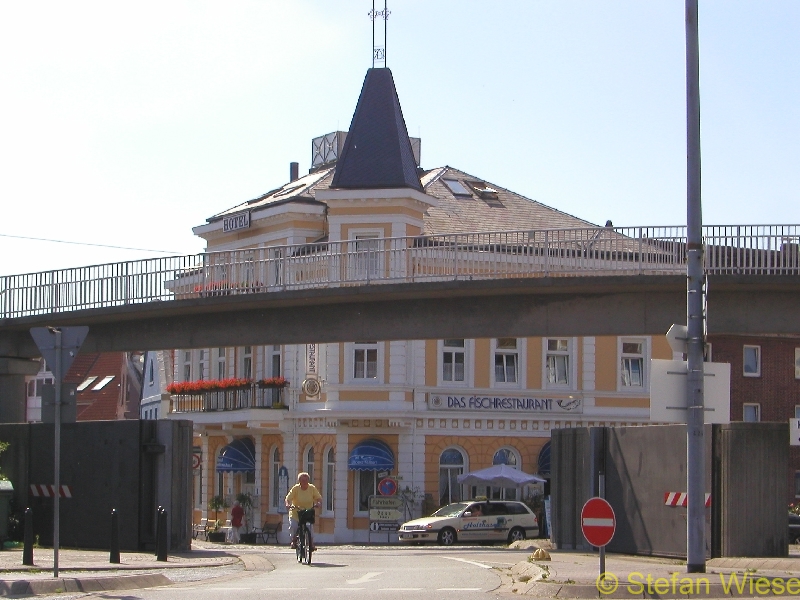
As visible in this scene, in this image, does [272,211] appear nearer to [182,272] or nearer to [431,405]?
[431,405]

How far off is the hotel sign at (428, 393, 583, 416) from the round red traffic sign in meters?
31.3

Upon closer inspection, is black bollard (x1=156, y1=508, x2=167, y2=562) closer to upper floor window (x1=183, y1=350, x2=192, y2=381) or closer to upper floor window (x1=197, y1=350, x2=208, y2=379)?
upper floor window (x1=197, y1=350, x2=208, y2=379)

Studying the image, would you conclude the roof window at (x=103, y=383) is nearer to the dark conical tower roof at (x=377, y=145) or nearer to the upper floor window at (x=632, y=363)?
the dark conical tower roof at (x=377, y=145)

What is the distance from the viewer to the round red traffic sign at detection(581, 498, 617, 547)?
13.9 metres

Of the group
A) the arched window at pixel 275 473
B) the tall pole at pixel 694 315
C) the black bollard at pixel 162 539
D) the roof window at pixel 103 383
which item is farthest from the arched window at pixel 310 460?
the roof window at pixel 103 383

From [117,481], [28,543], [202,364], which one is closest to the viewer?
[28,543]

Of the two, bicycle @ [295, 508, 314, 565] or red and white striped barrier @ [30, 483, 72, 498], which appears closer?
bicycle @ [295, 508, 314, 565]

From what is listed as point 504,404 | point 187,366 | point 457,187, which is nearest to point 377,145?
point 457,187

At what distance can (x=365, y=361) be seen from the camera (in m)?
45.2

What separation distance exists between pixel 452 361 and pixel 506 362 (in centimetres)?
206

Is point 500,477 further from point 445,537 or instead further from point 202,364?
point 202,364

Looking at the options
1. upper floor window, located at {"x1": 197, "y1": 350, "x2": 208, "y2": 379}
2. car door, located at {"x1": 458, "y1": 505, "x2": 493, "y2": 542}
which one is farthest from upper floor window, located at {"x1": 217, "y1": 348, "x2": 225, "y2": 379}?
car door, located at {"x1": 458, "y1": 505, "x2": 493, "y2": 542}

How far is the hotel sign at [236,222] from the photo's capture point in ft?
163

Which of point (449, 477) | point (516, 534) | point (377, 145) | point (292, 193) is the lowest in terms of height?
point (516, 534)
